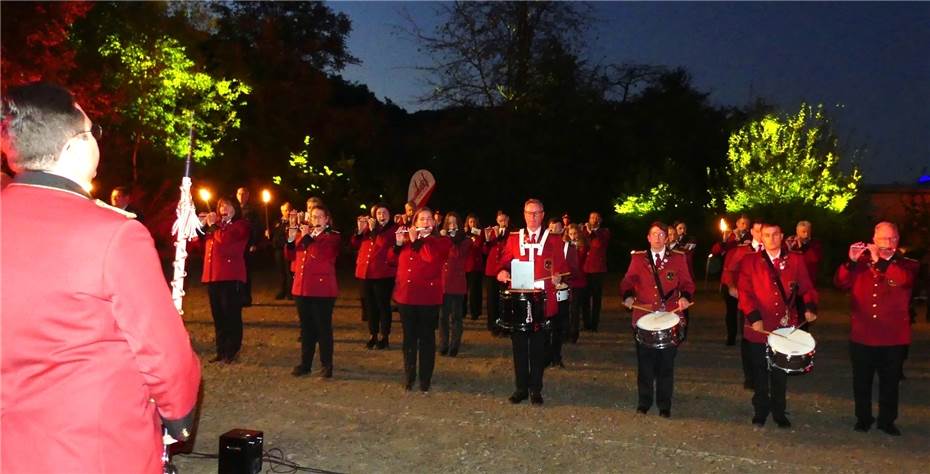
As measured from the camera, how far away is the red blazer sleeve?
2.39m

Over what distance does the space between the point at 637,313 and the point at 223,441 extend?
4591mm

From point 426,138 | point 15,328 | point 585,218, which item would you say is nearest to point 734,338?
point 15,328

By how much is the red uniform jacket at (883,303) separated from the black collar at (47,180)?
295 inches

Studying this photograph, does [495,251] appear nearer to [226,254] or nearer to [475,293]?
[475,293]

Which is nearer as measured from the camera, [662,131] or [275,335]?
[275,335]

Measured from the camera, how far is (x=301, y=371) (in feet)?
33.3

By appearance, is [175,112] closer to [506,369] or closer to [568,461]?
[506,369]

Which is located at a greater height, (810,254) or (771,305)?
(810,254)

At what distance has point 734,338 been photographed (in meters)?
13.3

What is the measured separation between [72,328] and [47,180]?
0.46 meters

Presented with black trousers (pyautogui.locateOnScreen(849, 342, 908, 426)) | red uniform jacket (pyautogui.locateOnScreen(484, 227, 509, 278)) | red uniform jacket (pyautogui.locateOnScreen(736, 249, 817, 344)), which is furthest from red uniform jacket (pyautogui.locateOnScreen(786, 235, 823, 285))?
red uniform jacket (pyautogui.locateOnScreen(736, 249, 817, 344))

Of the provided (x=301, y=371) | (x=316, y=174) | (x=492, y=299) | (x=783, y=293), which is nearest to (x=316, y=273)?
(x=301, y=371)

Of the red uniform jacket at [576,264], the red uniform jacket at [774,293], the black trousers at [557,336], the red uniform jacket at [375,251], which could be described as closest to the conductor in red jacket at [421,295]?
the red uniform jacket at [576,264]

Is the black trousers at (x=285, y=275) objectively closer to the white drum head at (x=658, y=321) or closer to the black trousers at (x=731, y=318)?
the black trousers at (x=731, y=318)
